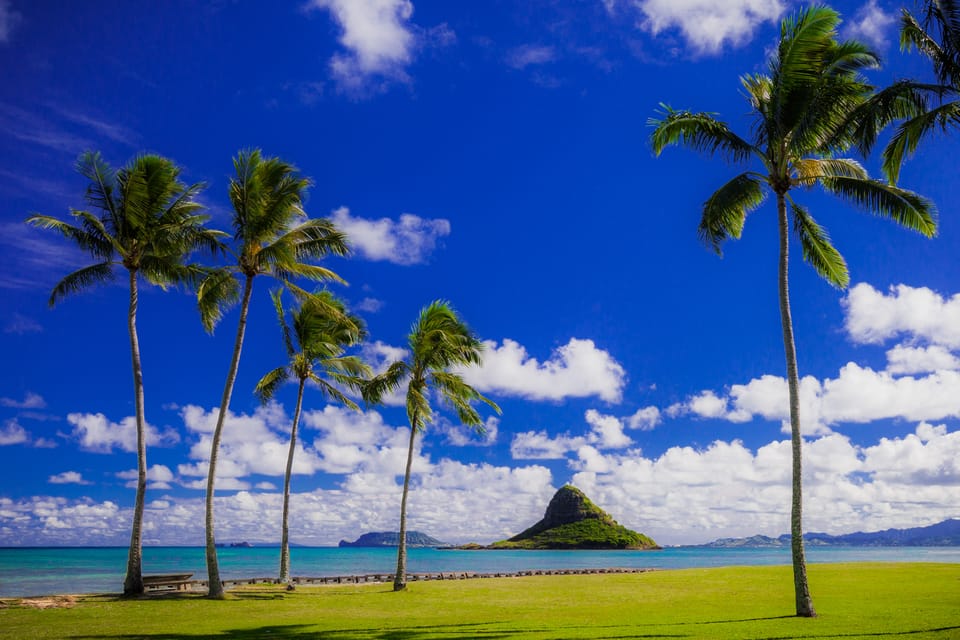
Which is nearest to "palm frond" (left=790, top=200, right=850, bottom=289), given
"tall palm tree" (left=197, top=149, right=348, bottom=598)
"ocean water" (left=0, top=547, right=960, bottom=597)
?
"tall palm tree" (left=197, top=149, right=348, bottom=598)

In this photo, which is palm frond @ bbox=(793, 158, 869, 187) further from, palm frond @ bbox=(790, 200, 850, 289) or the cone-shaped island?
→ the cone-shaped island

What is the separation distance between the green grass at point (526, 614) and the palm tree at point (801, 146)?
8.06ft

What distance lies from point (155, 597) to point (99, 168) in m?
14.9

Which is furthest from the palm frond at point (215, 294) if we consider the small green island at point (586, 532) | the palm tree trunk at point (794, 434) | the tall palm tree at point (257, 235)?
the small green island at point (586, 532)

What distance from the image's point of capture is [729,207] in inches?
768

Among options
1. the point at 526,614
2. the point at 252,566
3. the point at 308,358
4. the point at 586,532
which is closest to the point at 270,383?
the point at 308,358

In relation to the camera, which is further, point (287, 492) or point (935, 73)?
point (287, 492)

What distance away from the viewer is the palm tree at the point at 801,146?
667 inches

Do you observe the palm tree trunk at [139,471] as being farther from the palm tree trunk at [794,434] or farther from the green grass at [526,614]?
the palm tree trunk at [794,434]

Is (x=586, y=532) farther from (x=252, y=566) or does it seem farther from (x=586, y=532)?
(x=252, y=566)

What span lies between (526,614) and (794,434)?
8.84 metres

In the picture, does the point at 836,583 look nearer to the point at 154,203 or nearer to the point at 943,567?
the point at 943,567

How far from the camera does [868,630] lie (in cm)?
1405

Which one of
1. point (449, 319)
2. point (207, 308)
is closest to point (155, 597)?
point (207, 308)
